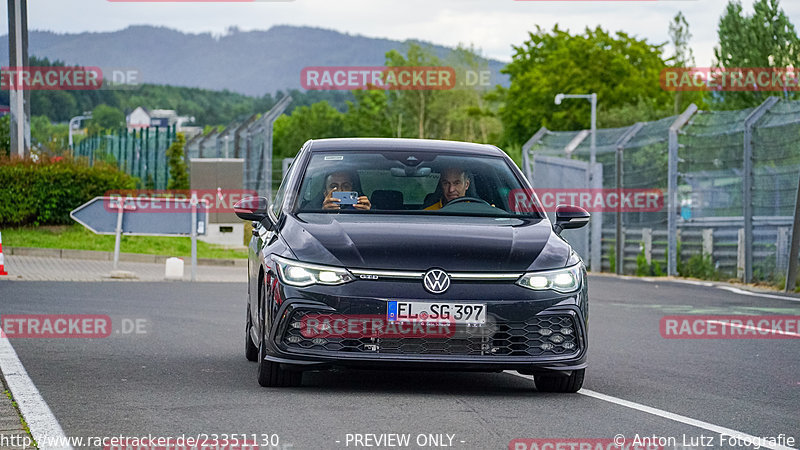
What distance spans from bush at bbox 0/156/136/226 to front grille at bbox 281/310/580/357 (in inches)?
873

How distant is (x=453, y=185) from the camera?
9.30 m

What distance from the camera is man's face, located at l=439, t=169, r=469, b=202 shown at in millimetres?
9273

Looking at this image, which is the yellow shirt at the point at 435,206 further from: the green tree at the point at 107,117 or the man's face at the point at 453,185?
the green tree at the point at 107,117

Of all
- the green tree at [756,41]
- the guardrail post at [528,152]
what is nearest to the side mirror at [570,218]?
the guardrail post at [528,152]

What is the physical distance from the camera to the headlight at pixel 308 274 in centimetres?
777

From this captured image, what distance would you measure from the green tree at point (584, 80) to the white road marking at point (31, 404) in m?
78.4

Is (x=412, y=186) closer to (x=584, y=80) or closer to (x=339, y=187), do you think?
(x=339, y=187)

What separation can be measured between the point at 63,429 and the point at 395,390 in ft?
7.08

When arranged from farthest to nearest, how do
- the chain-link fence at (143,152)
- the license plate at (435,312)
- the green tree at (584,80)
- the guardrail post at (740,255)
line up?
1. the green tree at (584,80)
2. the chain-link fence at (143,152)
3. the guardrail post at (740,255)
4. the license plate at (435,312)

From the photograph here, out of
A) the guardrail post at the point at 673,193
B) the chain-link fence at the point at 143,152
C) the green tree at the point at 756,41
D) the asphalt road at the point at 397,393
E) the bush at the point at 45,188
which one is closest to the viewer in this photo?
the asphalt road at the point at 397,393

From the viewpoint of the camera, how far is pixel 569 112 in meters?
87.8

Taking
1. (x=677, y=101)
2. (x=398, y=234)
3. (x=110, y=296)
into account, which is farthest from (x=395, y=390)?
(x=677, y=101)

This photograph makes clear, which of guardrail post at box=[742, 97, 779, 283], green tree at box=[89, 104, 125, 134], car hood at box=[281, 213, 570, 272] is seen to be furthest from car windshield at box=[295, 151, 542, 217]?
green tree at box=[89, 104, 125, 134]

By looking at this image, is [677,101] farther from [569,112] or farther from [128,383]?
[128,383]
